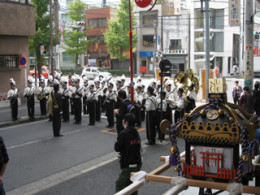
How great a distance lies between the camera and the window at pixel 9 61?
19234mm

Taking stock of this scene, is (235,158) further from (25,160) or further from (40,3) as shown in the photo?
(40,3)

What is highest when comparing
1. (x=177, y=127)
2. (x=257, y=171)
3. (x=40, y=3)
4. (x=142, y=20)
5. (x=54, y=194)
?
(x=142, y=20)

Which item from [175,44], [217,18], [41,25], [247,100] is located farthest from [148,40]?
[247,100]

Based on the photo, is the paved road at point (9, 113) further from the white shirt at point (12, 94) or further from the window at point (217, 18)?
the window at point (217, 18)

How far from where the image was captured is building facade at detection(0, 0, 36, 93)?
18.6 meters

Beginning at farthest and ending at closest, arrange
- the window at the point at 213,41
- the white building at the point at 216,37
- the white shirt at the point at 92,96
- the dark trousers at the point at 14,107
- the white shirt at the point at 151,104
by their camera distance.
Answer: the window at the point at 213,41 < the white building at the point at 216,37 < the dark trousers at the point at 14,107 < the white shirt at the point at 92,96 < the white shirt at the point at 151,104

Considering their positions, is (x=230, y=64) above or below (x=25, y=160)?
above

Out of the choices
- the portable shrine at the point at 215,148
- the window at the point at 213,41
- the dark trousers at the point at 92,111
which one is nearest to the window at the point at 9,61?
the dark trousers at the point at 92,111

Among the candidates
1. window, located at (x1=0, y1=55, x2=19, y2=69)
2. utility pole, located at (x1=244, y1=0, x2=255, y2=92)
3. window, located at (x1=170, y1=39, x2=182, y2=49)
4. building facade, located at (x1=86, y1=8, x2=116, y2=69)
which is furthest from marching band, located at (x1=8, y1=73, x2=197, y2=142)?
building facade, located at (x1=86, y1=8, x2=116, y2=69)

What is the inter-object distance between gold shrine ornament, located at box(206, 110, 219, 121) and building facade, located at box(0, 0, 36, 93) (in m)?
16.4

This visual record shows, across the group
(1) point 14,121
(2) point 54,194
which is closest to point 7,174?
(2) point 54,194

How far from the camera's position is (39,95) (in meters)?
15.8

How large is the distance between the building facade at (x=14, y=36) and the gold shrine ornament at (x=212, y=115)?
1637 centimetres

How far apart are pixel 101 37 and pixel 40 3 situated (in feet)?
94.3
